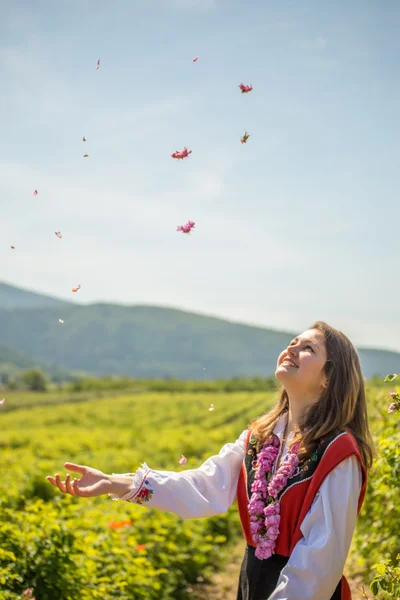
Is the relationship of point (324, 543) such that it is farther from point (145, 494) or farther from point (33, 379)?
point (33, 379)

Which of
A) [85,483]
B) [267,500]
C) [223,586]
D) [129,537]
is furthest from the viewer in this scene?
[223,586]

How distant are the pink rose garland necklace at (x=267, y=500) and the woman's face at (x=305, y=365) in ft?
0.90

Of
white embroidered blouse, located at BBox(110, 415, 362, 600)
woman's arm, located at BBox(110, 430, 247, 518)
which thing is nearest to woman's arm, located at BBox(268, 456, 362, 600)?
white embroidered blouse, located at BBox(110, 415, 362, 600)

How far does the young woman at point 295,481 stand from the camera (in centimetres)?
227

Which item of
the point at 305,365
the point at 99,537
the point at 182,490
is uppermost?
the point at 305,365

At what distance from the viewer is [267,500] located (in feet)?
8.47

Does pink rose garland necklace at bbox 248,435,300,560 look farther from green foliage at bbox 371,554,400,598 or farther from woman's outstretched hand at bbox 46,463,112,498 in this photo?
woman's outstretched hand at bbox 46,463,112,498

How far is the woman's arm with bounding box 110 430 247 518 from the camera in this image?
276 centimetres

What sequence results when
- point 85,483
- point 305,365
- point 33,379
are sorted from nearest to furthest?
point 305,365 → point 85,483 → point 33,379

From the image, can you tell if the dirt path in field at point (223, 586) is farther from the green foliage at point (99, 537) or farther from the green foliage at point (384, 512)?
the green foliage at point (384, 512)

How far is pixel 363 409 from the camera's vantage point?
2.68 m

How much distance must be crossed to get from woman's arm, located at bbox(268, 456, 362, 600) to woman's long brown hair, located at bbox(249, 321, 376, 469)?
8.2 inches

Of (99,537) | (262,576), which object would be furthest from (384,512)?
(262,576)

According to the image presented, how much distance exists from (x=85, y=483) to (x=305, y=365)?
1.15 meters
